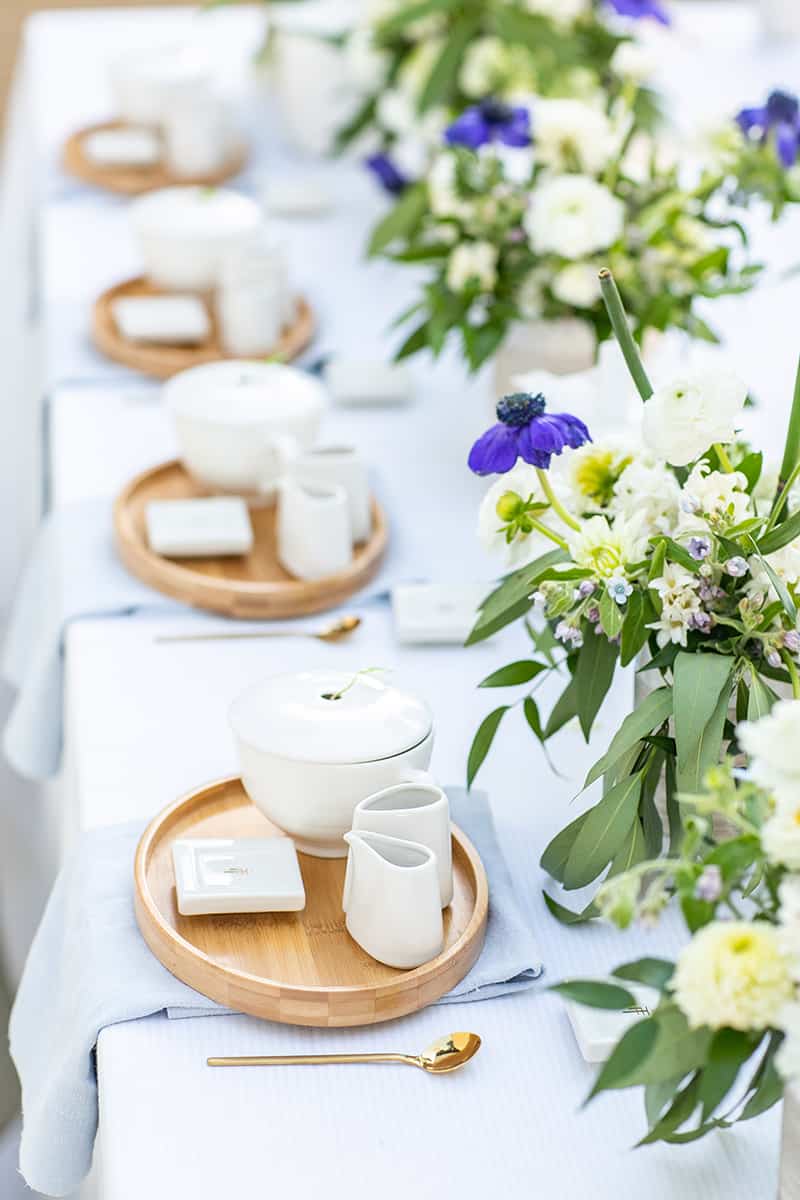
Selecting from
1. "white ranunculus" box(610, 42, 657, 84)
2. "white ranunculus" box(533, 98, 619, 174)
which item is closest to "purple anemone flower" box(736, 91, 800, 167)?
"white ranunculus" box(533, 98, 619, 174)

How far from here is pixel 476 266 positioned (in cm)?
151

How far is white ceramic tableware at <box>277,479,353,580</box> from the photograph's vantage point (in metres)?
1.32

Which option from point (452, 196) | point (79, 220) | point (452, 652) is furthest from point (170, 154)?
point (452, 652)

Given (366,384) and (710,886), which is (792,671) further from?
(366,384)

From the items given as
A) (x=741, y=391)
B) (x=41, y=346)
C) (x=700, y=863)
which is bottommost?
(x=41, y=346)

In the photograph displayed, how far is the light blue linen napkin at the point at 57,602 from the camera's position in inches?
52.1

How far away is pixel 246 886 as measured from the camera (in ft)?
3.04

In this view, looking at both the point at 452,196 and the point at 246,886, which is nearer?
the point at 246,886

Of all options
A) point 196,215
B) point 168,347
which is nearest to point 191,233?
point 196,215

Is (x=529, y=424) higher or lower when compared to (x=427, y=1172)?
higher

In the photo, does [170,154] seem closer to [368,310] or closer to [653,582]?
[368,310]

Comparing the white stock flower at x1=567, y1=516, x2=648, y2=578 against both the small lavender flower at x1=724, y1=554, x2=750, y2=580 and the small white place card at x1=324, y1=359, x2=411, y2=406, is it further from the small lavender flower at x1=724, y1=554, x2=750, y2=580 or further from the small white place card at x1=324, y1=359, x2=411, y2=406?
the small white place card at x1=324, y1=359, x2=411, y2=406

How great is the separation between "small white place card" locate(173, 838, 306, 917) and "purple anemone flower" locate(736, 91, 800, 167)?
2.78ft

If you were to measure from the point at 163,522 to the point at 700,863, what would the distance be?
2.60 ft
